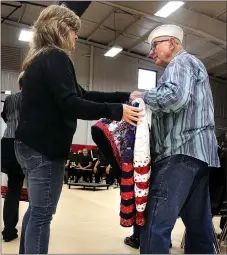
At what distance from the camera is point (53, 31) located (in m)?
1.65

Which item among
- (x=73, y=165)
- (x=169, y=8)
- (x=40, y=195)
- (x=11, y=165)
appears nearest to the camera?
(x=40, y=195)

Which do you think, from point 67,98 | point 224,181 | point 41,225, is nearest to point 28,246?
point 41,225

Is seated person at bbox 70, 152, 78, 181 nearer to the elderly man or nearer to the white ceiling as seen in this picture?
the white ceiling

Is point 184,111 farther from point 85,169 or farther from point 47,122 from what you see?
point 85,169

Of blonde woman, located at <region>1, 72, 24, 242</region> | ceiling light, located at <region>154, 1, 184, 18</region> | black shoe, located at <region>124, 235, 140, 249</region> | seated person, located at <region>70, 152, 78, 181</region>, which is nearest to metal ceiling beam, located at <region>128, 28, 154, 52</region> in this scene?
ceiling light, located at <region>154, 1, 184, 18</region>

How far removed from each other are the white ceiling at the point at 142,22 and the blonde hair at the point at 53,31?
7393 millimetres

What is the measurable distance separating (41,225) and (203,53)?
476 inches

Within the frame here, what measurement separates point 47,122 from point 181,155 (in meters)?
0.60

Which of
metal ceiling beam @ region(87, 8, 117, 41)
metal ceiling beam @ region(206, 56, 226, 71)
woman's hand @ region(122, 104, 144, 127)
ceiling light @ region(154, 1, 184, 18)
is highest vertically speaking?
metal ceiling beam @ region(87, 8, 117, 41)

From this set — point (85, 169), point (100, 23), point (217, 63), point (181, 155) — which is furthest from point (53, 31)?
point (217, 63)

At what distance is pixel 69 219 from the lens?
13.0ft

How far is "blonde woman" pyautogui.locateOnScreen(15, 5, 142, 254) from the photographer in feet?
5.02

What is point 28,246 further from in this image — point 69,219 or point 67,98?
point 69,219

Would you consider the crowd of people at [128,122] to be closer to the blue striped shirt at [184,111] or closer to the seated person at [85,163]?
the blue striped shirt at [184,111]
